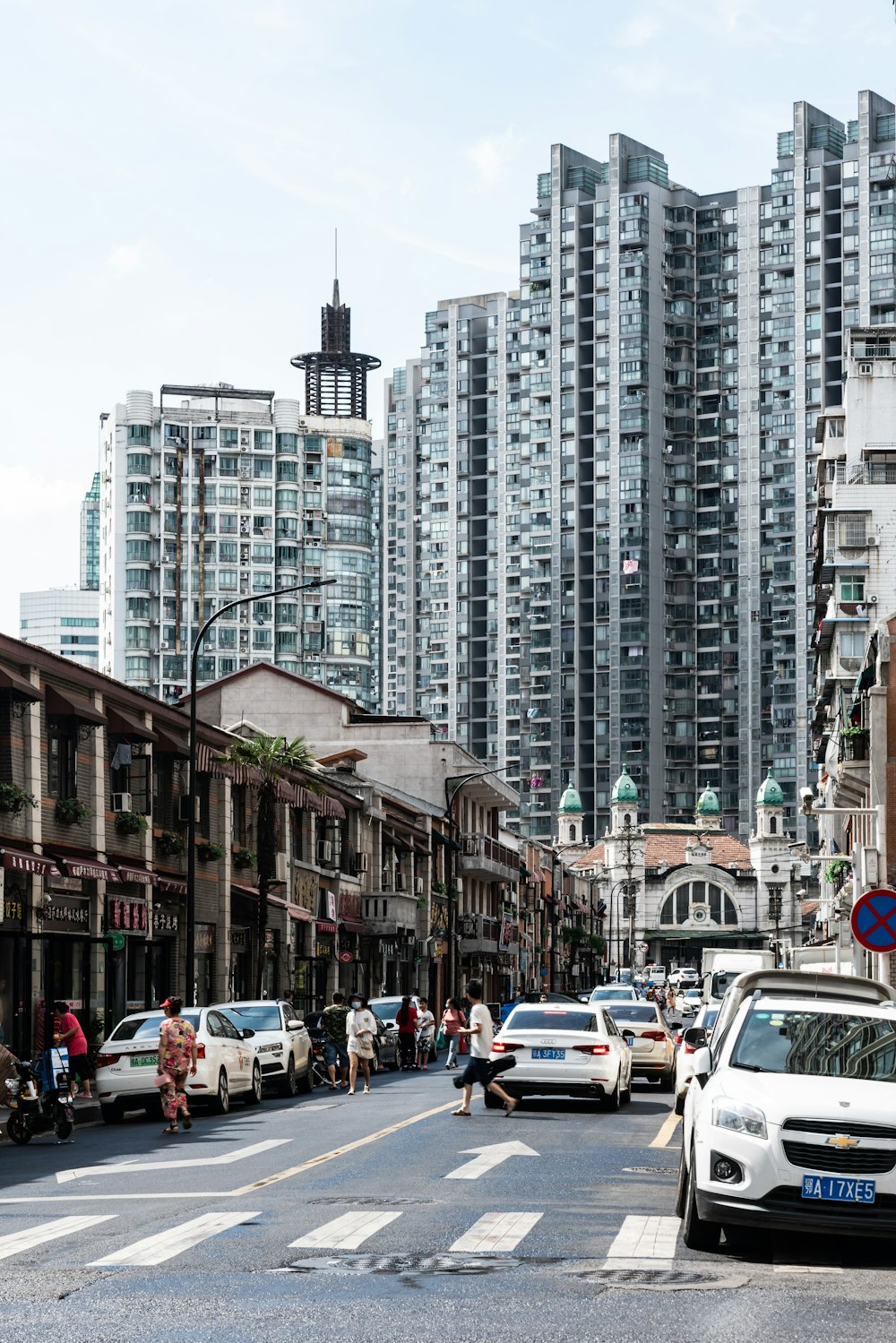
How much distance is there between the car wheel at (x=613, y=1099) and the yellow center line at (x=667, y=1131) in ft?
3.07

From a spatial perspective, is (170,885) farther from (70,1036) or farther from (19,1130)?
(19,1130)

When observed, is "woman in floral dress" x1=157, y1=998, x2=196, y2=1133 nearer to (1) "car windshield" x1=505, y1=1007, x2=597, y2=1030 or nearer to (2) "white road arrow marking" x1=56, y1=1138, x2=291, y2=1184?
(2) "white road arrow marking" x1=56, y1=1138, x2=291, y2=1184

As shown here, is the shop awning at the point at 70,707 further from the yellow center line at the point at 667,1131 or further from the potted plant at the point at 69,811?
the yellow center line at the point at 667,1131

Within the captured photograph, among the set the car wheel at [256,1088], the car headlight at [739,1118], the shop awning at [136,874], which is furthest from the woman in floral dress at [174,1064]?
the shop awning at [136,874]

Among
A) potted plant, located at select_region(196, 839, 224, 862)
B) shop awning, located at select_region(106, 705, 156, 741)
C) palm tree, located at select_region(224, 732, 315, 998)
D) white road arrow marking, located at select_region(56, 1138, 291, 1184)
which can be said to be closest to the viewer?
white road arrow marking, located at select_region(56, 1138, 291, 1184)

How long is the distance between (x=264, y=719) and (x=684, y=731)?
103m

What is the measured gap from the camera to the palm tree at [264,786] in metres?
48.2

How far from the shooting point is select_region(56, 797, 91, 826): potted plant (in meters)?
38.0

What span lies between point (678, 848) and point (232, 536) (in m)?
54.9

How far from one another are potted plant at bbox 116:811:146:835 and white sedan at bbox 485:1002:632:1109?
638 inches

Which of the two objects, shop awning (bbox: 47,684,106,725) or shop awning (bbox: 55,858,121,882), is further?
shop awning (bbox: 47,684,106,725)

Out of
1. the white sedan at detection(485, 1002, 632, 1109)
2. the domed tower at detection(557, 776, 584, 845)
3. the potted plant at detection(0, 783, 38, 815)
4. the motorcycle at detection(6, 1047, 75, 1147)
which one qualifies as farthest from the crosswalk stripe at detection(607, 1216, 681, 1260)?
the domed tower at detection(557, 776, 584, 845)

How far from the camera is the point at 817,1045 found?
44.2 feet

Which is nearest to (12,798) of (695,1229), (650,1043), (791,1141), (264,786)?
(650,1043)
